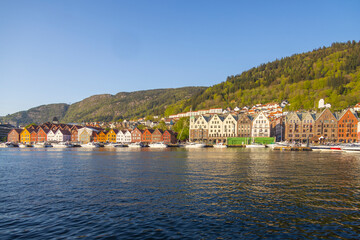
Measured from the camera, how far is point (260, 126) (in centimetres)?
13438

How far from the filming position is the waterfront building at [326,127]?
118375mm

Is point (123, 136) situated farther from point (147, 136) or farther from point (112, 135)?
point (147, 136)

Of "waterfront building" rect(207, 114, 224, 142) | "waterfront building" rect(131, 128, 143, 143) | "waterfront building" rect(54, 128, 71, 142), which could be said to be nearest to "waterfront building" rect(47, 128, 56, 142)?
"waterfront building" rect(54, 128, 71, 142)

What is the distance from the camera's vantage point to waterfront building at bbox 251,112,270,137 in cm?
13288

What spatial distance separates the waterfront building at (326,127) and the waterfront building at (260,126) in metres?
22.0

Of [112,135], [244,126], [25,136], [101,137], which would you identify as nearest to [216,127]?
[244,126]

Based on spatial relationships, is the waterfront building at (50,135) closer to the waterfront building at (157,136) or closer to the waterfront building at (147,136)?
the waterfront building at (147,136)

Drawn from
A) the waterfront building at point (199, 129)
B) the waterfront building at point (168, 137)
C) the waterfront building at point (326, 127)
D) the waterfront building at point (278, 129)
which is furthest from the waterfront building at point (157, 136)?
the waterfront building at point (326, 127)

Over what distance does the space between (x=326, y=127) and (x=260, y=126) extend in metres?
29.3

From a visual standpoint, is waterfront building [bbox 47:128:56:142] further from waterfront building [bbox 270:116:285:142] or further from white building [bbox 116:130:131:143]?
waterfront building [bbox 270:116:285:142]

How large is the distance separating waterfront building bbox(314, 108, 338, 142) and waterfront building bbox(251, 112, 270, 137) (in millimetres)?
21981

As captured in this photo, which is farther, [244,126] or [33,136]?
[33,136]

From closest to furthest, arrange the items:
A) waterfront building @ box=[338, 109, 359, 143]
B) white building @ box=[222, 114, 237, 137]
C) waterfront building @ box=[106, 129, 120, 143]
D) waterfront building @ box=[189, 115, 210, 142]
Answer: waterfront building @ box=[338, 109, 359, 143]
white building @ box=[222, 114, 237, 137]
waterfront building @ box=[189, 115, 210, 142]
waterfront building @ box=[106, 129, 120, 143]

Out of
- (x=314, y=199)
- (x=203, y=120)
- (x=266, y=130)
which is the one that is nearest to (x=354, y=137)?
(x=266, y=130)
